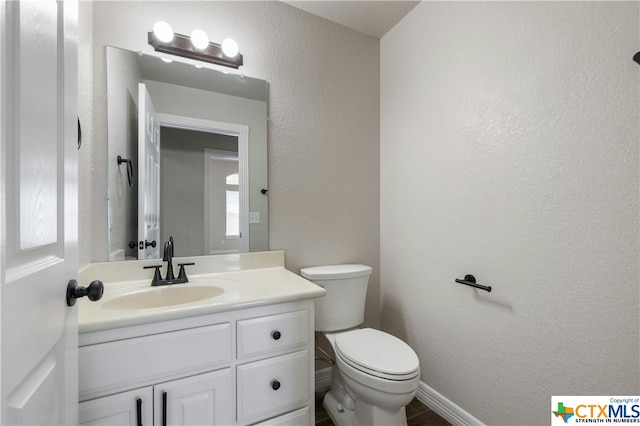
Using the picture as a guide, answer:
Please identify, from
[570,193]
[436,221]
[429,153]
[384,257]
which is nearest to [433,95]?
[429,153]

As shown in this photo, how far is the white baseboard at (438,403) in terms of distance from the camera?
150cm

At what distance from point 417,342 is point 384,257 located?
592 mm

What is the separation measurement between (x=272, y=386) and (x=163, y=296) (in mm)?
640

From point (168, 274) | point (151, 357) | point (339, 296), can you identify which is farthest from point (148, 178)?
point (339, 296)

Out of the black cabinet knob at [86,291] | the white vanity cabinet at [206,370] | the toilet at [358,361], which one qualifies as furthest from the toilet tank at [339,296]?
the black cabinet knob at [86,291]

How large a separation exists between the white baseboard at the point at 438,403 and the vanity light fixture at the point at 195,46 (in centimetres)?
202

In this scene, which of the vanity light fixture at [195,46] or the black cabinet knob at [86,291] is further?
the vanity light fixture at [195,46]

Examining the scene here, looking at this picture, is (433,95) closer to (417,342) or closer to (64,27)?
(417,342)

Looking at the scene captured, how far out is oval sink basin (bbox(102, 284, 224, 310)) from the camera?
3.96ft

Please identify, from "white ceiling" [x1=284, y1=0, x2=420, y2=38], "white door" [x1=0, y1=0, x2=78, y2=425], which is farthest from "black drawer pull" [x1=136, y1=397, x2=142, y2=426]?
"white ceiling" [x1=284, y1=0, x2=420, y2=38]

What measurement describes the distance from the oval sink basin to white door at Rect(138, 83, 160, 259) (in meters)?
0.24

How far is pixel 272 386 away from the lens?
3.83 ft

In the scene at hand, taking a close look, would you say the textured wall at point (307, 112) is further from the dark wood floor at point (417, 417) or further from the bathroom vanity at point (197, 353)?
the dark wood floor at point (417, 417)

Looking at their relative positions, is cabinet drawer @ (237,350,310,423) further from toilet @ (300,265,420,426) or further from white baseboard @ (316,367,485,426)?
white baseboard @ (316,367,485,426)
